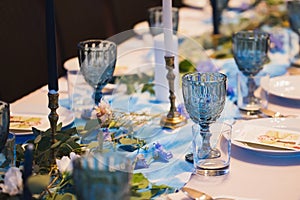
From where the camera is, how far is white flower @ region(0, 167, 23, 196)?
39.9 inches

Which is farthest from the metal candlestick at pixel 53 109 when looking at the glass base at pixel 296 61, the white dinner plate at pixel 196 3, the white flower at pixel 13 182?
the white dinner plate at pixel 196 3

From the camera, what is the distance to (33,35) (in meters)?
2.34

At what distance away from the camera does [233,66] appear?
6.88 feet

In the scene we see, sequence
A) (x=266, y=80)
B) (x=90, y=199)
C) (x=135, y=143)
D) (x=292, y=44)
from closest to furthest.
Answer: (x=90, y=199), (x=135, y=143), (x=266, y=80), (x=292, y=44)

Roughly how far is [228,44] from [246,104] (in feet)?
2.18

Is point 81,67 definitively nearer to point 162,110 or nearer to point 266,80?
point 162,110

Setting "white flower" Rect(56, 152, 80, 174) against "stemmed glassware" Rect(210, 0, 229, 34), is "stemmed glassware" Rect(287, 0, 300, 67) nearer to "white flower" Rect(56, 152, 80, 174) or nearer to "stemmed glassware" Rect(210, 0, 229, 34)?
"stemmed glassware" Rect(210, 0, 229, 34)

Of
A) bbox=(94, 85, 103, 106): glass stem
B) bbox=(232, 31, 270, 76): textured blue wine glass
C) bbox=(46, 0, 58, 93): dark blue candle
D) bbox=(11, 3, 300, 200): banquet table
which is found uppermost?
bbox=(46, 0, 58, 93): dark blue candle

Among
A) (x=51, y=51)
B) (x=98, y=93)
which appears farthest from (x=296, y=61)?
(x=51, y=51)

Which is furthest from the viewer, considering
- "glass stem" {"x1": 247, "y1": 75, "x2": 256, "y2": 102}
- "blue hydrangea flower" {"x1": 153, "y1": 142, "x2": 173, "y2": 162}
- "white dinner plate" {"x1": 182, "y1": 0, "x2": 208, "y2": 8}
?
"white dinner plate" {"x1": 182, "y1": 0, "x2": 208, "y2": 8}

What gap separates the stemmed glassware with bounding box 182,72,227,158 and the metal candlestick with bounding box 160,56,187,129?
24 centimetres

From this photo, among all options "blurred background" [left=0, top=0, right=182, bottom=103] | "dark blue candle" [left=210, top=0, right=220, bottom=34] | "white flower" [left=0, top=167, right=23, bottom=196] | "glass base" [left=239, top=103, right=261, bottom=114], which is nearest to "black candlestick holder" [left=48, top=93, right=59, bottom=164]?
"white flower" [left=0, top=167, right=23, bottom=196]

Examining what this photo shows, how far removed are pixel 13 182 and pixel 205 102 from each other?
1.58ft

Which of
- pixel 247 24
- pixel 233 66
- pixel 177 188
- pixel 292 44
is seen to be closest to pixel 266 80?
pixel 233 66
